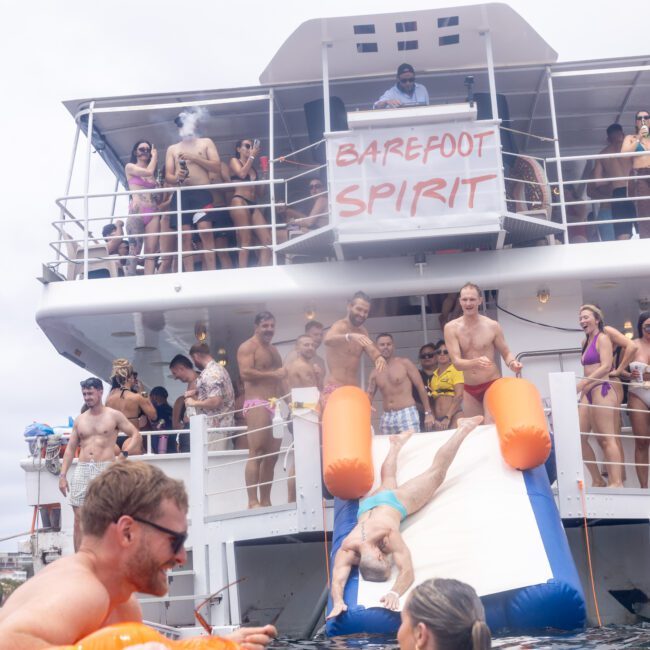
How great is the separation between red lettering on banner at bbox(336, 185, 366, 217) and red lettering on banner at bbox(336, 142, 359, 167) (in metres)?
0.28

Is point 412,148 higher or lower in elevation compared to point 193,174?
lower

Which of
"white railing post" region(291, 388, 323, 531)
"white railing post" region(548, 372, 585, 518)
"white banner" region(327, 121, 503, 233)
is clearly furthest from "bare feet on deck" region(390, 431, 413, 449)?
"white banner" region(327, 121, 503, 233)

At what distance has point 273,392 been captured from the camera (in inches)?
380

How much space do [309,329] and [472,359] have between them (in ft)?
6.16

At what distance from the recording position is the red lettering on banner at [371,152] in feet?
32.8

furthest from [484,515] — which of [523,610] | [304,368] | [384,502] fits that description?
[304,368]

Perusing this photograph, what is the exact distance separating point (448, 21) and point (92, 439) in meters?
5.94

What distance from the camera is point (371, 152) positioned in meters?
10.0

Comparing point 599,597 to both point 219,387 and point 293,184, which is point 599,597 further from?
point 293,184

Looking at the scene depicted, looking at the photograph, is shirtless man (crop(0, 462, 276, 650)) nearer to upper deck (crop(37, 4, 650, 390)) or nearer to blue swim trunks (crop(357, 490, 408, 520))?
blue swim trunks (crop(357, 490, 408, 520))

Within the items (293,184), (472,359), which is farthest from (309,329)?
(293,184)

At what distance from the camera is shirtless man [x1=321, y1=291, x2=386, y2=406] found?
29.6 ft

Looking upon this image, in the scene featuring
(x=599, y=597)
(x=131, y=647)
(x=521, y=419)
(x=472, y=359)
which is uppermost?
(x=472, y=359)

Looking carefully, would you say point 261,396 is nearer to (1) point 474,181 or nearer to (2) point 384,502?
(2) point 384,502
